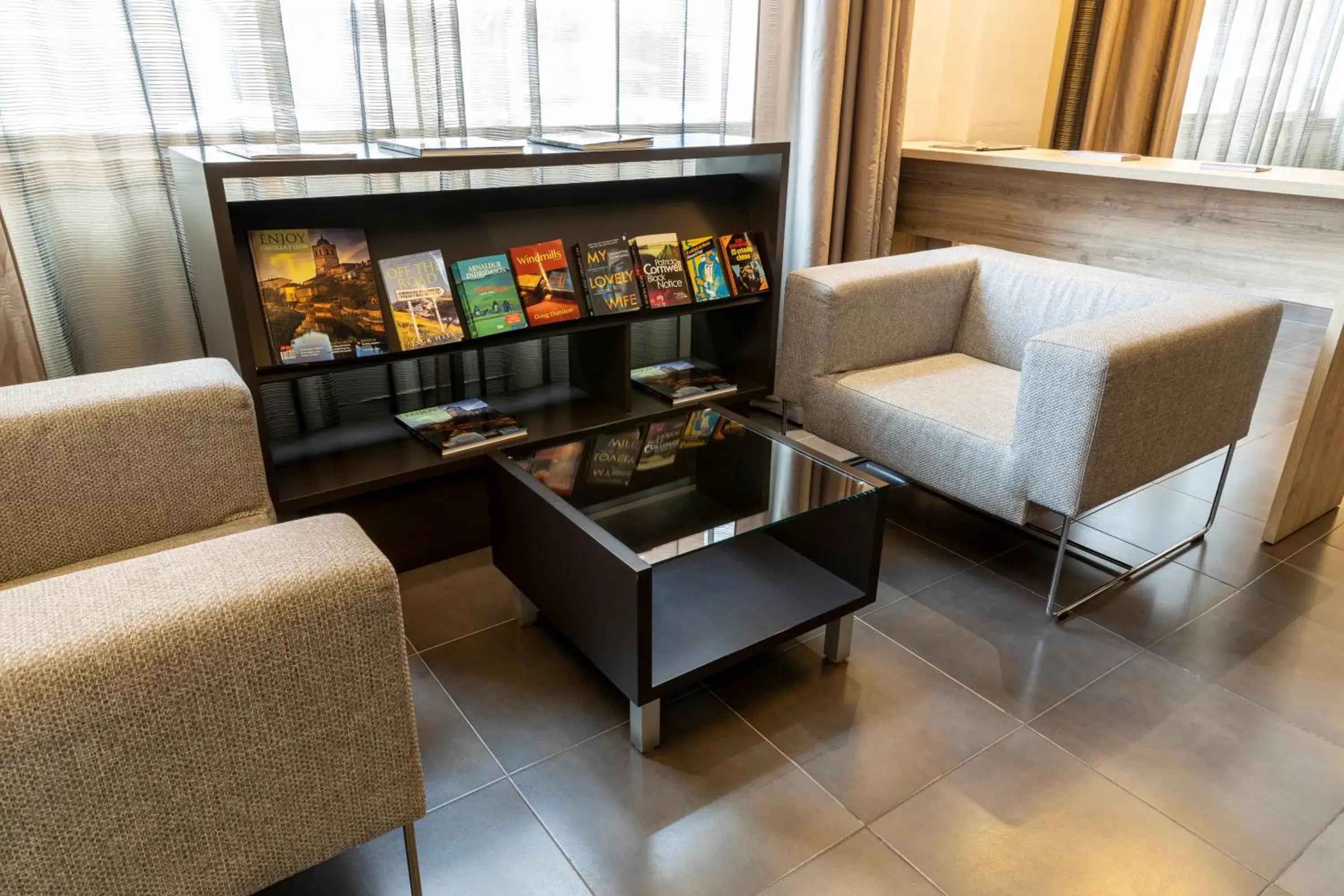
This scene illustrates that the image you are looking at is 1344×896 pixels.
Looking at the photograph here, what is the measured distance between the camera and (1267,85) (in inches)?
192

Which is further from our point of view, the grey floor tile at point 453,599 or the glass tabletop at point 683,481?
the grey floor tile at point 453,599

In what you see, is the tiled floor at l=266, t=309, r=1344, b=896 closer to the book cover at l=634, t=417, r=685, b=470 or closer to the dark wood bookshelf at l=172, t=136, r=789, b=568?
the dark wood bookshelf at l=172, t=136, r=789, b=568

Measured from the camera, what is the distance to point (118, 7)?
1.79m

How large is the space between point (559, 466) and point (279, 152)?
81cm

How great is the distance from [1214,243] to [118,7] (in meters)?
2.72

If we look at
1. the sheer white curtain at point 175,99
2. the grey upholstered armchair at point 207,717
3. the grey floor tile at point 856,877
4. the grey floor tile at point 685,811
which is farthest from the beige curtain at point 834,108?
the grey upholstered armchair at point 207,717

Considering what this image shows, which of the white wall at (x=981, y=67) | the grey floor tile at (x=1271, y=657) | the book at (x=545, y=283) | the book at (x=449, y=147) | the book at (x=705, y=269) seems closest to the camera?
the grey floor tile at (x=1271, y=657)

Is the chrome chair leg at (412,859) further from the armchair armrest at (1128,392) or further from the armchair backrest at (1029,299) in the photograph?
the armchair backrest at (1029,299)

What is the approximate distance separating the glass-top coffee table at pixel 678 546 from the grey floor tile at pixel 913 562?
0.34 m

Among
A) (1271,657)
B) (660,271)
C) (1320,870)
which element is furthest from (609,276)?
(1320,870)

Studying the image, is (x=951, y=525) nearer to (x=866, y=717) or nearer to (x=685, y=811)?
(x=866, y=717)

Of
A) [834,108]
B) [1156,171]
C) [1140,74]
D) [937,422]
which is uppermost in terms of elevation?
[1140,74]

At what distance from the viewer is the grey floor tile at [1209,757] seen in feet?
4.77

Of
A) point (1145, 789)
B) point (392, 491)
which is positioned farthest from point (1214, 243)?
point (392, 491)
